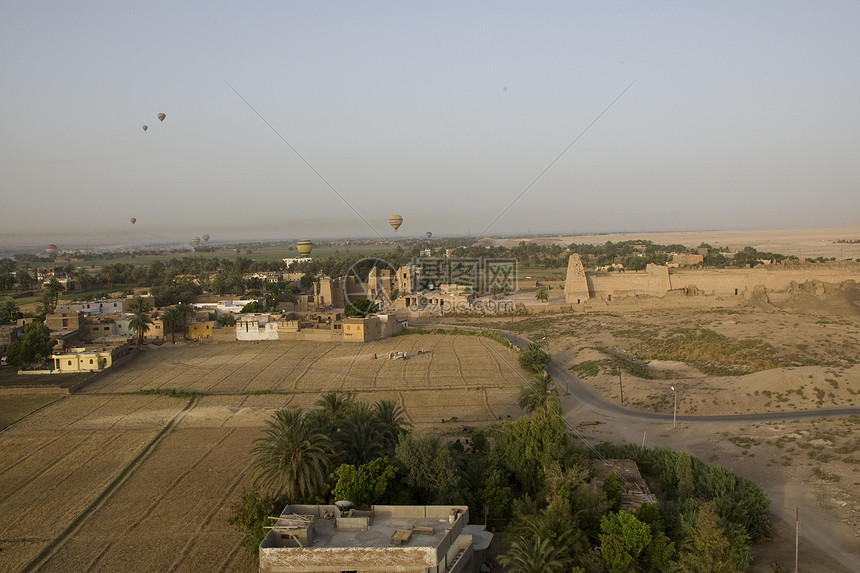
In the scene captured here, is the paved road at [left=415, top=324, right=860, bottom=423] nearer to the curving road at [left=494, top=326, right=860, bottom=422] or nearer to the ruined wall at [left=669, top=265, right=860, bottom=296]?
the curving road at [left=494, top=326, right=860, bottom=422]

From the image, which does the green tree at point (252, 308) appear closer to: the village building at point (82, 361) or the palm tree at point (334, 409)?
the village building at point (82, 361)

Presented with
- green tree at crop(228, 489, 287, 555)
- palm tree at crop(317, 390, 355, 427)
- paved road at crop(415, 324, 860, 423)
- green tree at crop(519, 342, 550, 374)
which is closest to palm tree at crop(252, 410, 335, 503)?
green tree at crop(228, 489, 287, 555)

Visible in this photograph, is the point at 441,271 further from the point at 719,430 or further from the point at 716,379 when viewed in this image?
the point at 719,430

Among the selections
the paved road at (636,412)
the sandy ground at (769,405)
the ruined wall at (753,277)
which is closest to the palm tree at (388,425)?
the sandy ground at (769,405)

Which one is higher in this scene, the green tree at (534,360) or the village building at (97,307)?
the village building at (97,307)

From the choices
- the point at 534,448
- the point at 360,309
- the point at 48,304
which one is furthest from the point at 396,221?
the point at 534,448

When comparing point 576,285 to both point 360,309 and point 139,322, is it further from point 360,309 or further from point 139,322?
point 139,322
